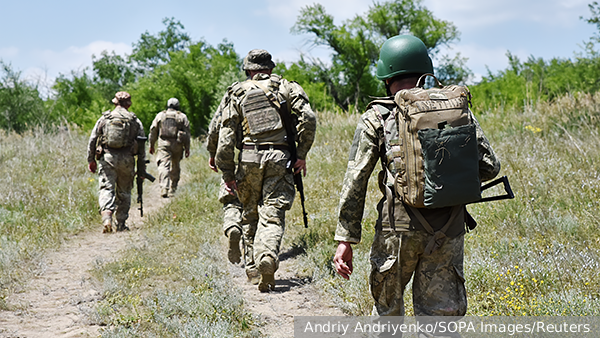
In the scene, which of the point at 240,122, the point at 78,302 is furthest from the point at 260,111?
the point at 78,302

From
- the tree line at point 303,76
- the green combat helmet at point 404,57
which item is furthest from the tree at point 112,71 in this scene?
the green combat helmet at point 404,57

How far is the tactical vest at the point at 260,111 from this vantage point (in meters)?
4.88

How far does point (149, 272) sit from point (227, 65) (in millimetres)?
17263

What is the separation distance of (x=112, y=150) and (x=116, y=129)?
379 mm

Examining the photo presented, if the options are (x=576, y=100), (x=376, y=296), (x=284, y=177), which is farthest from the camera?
(x=576, y=100)

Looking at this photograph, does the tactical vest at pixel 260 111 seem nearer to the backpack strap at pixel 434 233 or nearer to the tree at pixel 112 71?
the backpack strap at pixel 434 233

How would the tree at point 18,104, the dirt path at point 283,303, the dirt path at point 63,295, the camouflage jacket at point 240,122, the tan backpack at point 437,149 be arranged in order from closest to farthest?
the tan backpack at point 437,149 → the dirt path at point 283,303 → the dirt path at point 63,295 → the camouflage jacket at point 240,122 → the tree at point 18,104

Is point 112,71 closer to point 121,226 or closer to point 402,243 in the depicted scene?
point 121,226

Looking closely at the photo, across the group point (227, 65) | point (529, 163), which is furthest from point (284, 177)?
point (227, 65)

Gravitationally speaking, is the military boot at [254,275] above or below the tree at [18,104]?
below

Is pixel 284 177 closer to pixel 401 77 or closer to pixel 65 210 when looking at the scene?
pixel 401 77

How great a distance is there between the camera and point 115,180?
27.1 ft

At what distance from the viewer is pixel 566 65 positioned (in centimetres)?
3034

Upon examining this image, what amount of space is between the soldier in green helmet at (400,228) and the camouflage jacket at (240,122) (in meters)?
2.33
